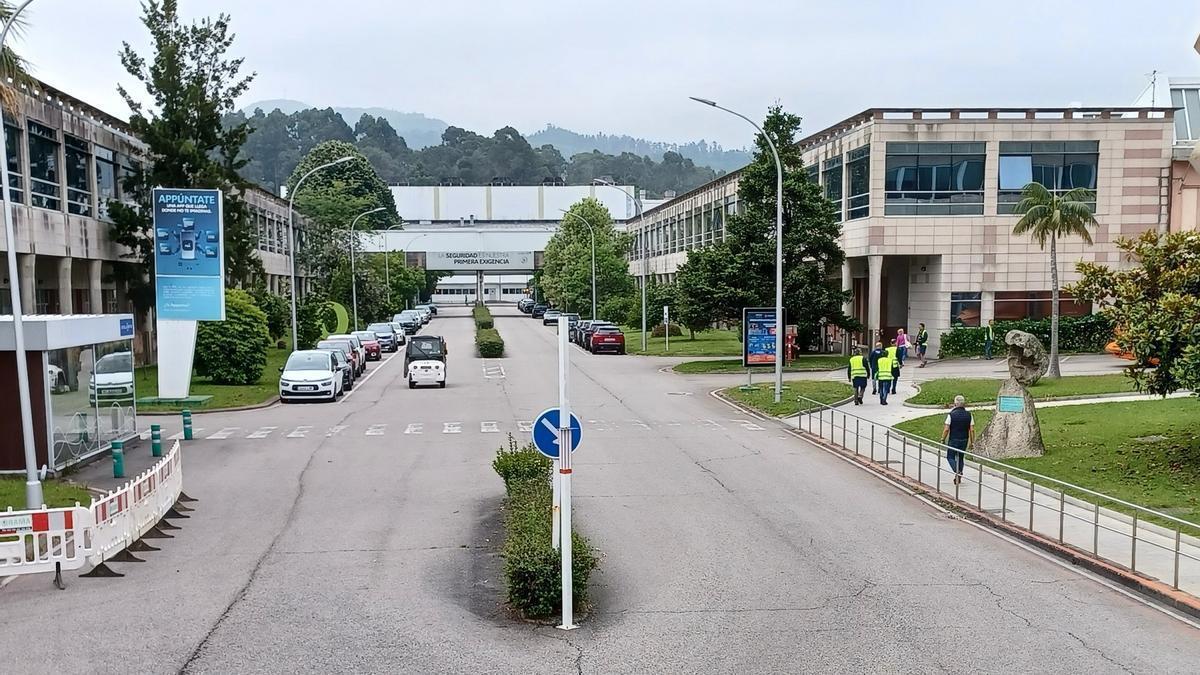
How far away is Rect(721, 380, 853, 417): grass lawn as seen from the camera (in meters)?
27.5

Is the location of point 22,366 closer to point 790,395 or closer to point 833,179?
point 790,395

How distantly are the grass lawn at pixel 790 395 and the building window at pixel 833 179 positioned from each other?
15206 mm

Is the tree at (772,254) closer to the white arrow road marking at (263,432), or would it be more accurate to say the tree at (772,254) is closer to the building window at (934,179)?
the building window at (934,179)

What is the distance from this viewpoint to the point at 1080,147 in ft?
137

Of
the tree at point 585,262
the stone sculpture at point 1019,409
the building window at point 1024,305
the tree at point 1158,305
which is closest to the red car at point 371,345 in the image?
the tree at point 585,262

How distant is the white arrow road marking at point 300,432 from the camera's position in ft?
79.2

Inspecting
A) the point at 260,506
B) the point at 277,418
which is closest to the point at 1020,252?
the point at 277,418

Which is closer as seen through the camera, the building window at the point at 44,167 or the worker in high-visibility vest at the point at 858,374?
the worker in high-visibility vest at the point at 858,374

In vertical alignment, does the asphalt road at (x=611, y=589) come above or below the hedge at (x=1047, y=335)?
below

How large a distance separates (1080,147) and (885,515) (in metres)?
32.8

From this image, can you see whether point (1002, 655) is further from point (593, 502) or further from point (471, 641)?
point (593, 502)

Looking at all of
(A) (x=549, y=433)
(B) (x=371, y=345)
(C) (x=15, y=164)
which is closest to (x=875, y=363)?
(A) (x=549, y=433)

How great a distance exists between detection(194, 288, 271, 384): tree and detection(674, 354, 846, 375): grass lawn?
54.1 feet

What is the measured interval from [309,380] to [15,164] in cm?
1145
